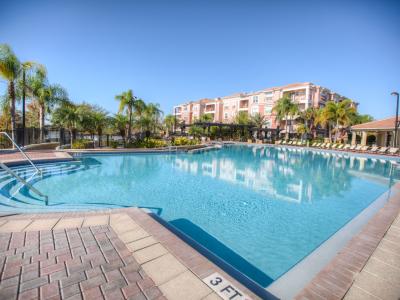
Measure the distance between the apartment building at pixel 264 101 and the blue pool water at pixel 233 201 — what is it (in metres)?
37.4

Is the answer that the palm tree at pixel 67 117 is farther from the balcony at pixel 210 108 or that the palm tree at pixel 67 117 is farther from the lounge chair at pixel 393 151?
the balcony at pixel 210 108

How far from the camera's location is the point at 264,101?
4956 cm

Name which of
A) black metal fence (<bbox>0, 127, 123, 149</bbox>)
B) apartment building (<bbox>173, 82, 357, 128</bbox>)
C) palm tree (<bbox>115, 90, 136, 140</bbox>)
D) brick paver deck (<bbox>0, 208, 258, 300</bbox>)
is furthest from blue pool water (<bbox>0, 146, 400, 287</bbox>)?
apartment building (<bbox>173, 82, 357, 128</bbox>)

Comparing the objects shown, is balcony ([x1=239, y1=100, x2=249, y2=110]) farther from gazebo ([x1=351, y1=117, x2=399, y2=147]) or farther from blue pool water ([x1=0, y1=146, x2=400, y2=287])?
blue pool water ([x1=0, y1=146, x2=400, y2=287])

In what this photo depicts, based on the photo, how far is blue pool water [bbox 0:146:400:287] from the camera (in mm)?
4594

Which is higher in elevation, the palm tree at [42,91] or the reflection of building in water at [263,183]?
the palm tree at [42,91]

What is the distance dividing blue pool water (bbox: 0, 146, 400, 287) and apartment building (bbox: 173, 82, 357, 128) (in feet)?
123

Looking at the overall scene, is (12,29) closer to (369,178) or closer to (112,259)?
(112,259)

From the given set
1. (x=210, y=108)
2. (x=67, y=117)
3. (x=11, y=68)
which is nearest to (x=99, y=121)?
(x=67, y=117)

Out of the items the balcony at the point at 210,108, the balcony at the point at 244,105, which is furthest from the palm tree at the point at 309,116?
the balcony at the point at 210,108

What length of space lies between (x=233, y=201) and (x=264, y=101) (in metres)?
46.8

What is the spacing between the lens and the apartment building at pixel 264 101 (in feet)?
144

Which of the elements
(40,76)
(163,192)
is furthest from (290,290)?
(40,76)

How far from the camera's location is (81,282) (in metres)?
2.41
